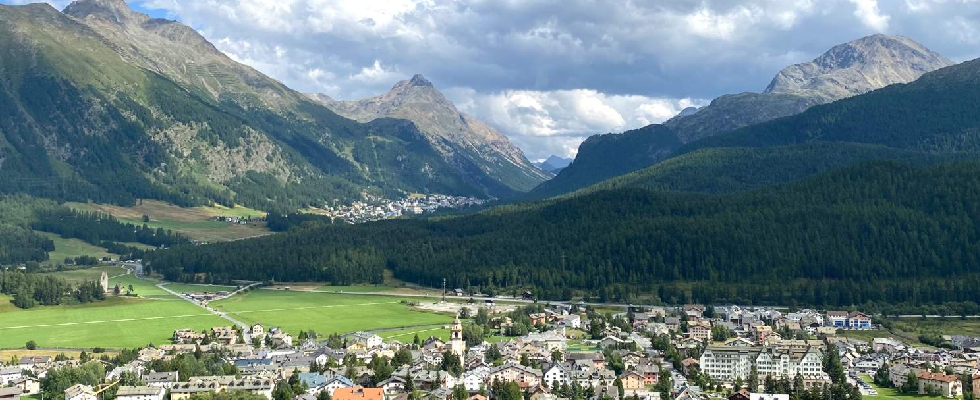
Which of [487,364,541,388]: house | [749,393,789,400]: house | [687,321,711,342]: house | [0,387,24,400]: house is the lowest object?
[0,387,24,400]: house

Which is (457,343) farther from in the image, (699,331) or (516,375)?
(699,331)

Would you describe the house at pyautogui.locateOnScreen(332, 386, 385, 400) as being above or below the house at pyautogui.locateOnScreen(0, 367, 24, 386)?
below

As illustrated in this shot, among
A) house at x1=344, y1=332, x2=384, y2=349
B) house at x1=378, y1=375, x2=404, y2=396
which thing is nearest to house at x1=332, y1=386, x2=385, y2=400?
house at x1=378, y1=375, x2=404, y2=396

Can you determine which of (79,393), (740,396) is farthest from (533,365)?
(79,393)

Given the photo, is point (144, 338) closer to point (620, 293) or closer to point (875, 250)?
point (620, 293)

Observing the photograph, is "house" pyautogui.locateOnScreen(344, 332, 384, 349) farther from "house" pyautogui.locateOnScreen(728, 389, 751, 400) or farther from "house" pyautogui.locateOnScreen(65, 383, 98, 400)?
"house" pyautogui.locateOnScreen(728, 389, 751, 400)

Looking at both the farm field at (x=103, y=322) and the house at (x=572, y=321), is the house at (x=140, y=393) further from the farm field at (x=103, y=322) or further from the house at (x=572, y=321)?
the house at (x=572, y=321)

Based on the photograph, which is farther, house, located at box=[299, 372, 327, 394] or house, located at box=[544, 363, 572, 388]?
house, located at box=[544, 363, 572, 388]
